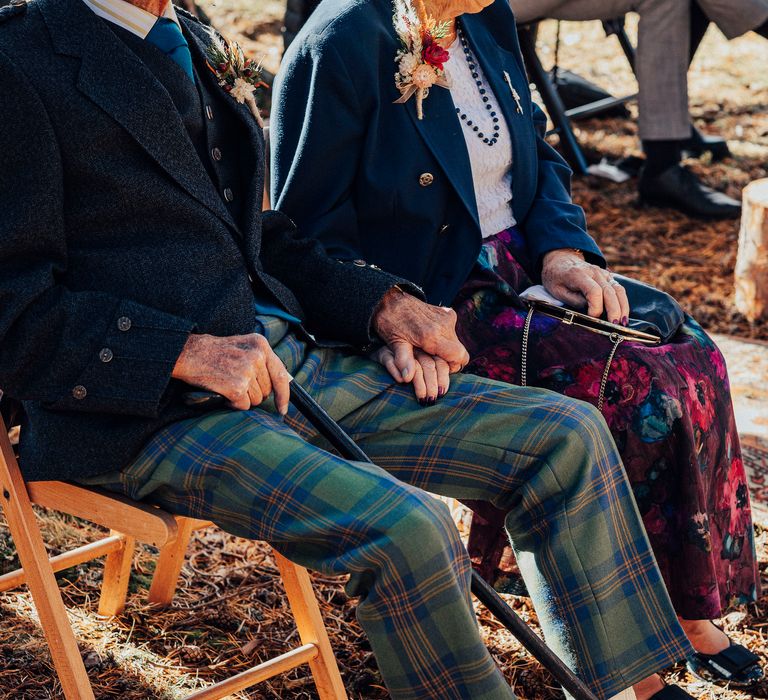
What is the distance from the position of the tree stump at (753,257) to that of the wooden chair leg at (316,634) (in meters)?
3.07

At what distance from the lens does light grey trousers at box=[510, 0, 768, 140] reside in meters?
5.42

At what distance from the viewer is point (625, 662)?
1929mm

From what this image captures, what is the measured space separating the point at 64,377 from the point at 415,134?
1.01 meters

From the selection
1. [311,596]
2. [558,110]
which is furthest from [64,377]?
[558,110]

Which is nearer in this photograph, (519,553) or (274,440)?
(274,440)

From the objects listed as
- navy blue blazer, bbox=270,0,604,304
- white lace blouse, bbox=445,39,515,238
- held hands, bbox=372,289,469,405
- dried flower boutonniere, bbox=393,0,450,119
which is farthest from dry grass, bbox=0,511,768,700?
dried flower boutonniere, bbox=393,0,450,119

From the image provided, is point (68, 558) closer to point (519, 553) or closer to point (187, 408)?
point (187, 408)

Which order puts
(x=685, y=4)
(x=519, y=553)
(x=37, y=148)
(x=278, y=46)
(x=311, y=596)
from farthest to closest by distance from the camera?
(x=278, y=46), (x=685, y=4), (x=311, y=596), (x=519, y=553), (x=37, y=148)

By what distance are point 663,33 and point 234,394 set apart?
14.4 feet

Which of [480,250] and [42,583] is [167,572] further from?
[480,250]

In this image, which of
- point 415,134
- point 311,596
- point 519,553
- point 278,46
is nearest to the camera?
point 519,553

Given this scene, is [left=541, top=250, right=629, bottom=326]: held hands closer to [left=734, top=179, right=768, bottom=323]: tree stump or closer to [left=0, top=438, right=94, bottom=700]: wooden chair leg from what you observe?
[left=0, top=438, right=94, bottom=700]: wooden chair leg

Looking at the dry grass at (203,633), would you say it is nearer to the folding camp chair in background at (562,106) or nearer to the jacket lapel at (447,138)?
the jacket lapel at (447,138)

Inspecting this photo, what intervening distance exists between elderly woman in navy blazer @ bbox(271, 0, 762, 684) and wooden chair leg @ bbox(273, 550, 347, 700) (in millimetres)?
424
